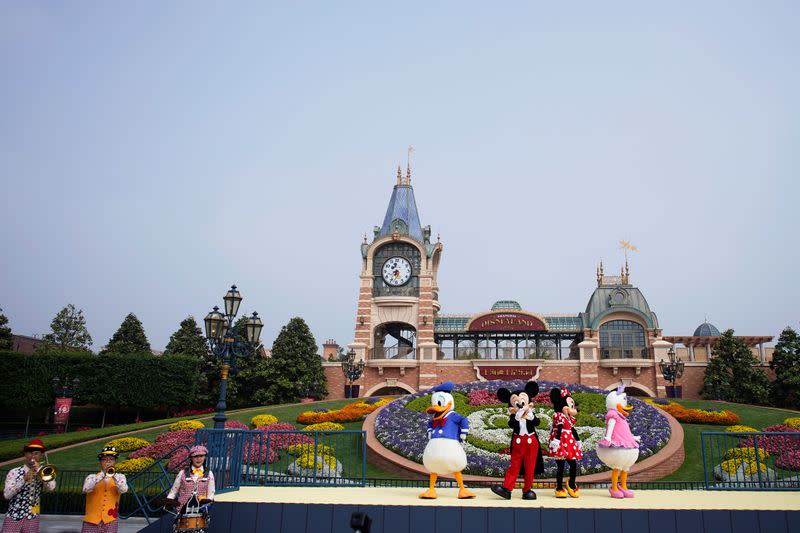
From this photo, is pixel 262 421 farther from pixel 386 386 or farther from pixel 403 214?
pixel 403 214

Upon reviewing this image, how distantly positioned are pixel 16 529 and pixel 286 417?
67.1 ft

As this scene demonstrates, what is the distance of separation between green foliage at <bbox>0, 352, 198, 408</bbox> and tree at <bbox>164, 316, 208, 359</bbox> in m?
6.41

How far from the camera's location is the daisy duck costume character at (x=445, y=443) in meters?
7.95

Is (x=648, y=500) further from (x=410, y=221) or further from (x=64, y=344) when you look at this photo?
(x=64, y=344)

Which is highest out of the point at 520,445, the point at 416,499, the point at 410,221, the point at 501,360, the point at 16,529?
the point at 410,221

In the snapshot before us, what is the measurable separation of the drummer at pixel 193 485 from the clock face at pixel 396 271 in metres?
33.6

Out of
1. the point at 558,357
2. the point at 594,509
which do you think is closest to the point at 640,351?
the point at 558,357

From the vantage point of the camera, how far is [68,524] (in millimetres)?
13141

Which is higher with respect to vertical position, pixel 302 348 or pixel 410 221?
pixel 410 221

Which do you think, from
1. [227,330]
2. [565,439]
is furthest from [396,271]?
[565,439]

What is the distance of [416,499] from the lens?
7406 mm

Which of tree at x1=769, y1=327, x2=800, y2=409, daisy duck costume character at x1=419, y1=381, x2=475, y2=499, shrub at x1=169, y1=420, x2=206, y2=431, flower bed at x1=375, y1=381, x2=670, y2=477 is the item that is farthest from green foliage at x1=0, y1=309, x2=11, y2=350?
tree at x1=769, y1=327, x2=800, y2=409

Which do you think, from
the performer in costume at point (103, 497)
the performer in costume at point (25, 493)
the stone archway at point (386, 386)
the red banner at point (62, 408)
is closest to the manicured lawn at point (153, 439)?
the red banner at point (62, 408)

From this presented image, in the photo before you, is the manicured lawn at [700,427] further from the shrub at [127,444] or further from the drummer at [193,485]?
the shrub at [127,444]
